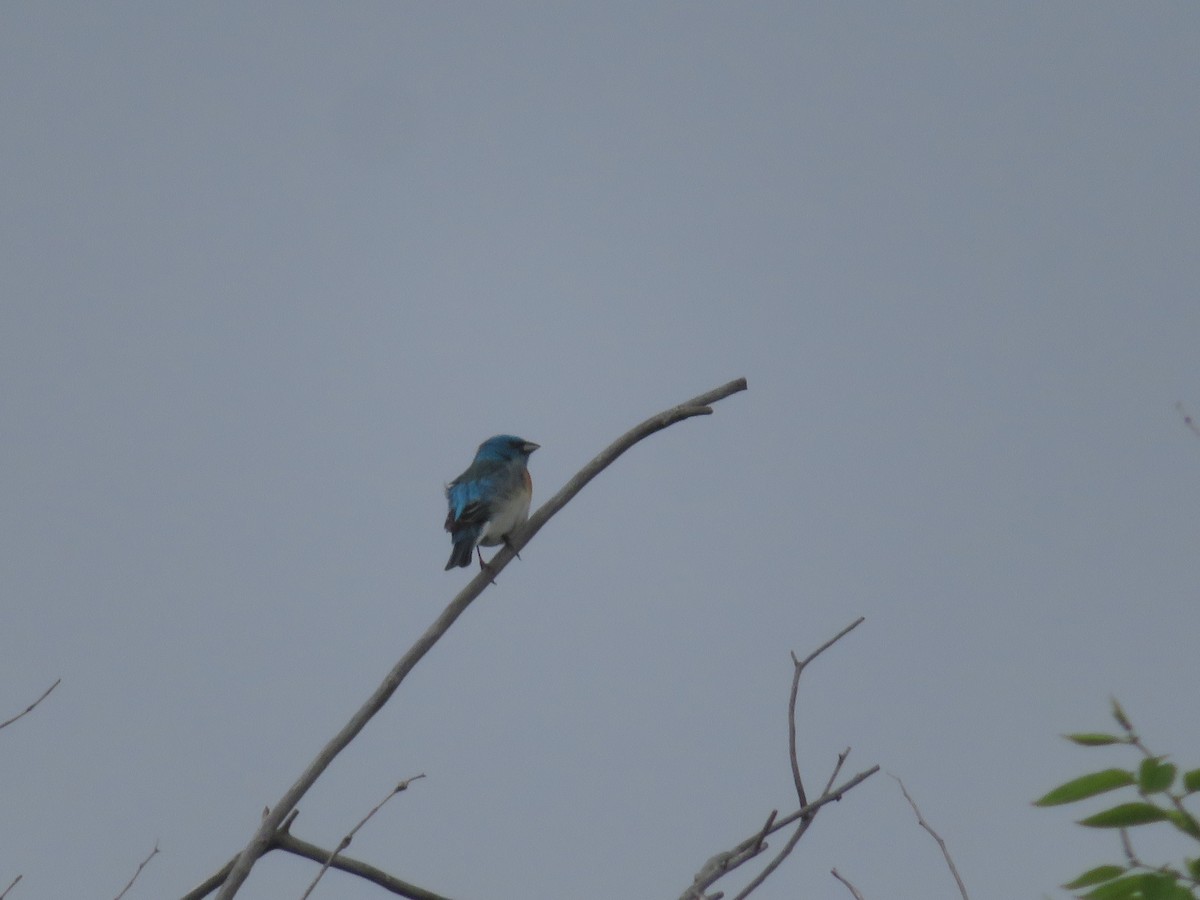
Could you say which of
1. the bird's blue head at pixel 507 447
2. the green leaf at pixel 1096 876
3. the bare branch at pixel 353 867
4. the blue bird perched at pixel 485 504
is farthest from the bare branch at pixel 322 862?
the bird's blue head at pixel 507 447

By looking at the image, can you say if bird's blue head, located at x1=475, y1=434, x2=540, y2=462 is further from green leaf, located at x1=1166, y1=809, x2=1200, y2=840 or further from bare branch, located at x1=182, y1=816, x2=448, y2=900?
green leaf, located at x1=1166, y1=809, x2=1200, y2=840

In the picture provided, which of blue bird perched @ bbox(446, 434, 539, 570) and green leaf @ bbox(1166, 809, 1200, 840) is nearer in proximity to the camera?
green leaf @ bbox(1166, 809, 1200, 840)

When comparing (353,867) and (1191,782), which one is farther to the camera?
(353,867)

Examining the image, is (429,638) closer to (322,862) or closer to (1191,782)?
(322,862)

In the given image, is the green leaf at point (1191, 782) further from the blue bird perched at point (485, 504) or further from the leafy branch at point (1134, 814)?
the blue bird perched at point (485, 504)

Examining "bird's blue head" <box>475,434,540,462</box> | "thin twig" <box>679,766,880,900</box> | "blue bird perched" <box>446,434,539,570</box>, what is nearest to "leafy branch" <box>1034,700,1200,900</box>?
"thin twig" <box>679,766,880,900</box>

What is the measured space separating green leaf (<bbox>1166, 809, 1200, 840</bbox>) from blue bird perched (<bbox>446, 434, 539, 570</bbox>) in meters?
6.95

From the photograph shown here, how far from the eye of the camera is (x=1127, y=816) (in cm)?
175

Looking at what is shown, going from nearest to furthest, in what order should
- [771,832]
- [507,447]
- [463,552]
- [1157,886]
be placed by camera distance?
1. [1157,886]
2. [771,832]
3. [463,552]
4. [507,447]

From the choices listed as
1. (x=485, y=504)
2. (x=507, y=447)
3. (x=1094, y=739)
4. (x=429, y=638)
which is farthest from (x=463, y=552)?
(x=1094, y=739)

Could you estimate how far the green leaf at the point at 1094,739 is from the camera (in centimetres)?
179

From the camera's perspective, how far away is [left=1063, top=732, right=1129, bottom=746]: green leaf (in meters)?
1.79

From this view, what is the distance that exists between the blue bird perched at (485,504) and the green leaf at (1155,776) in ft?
22.8

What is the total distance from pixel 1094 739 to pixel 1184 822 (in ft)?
0.50
